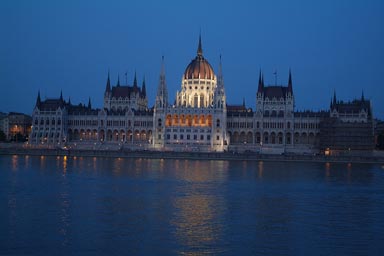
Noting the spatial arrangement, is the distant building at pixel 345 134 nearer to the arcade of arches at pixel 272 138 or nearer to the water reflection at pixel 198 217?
the arcade of arches at pixel 272 138

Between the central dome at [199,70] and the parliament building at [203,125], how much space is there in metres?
4.90

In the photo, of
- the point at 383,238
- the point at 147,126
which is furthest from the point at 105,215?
the point at 147,126

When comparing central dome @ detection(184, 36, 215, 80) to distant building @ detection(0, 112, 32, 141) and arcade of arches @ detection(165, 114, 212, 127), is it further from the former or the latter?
distant building @ detection(0, 112, 32, 141)

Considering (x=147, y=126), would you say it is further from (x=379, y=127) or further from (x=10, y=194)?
(x=10, y=194)

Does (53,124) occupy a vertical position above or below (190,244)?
above

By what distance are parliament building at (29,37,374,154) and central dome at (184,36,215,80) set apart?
16.1 feet

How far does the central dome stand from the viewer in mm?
139125

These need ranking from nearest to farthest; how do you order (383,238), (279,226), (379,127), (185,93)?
(383,238) → (279,226) → (185,93) → (379,127)

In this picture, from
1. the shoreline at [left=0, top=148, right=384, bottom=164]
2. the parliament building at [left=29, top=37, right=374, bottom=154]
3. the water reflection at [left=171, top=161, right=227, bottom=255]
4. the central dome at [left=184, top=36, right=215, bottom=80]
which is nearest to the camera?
the water reflection at [left=171, top=161, right=227, bottom=255]

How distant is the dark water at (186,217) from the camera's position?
2505cm

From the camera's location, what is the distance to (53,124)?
12988cm

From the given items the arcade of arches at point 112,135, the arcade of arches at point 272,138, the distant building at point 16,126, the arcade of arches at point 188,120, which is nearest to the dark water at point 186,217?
the arcade of arches at point 188,120

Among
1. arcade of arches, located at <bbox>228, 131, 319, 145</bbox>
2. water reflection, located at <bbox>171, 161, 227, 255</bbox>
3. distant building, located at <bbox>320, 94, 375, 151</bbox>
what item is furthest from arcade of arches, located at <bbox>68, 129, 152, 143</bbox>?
water reflection, located at <bbox>171, 161, 227, 255</bbox>

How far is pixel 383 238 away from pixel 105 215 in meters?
14.0
